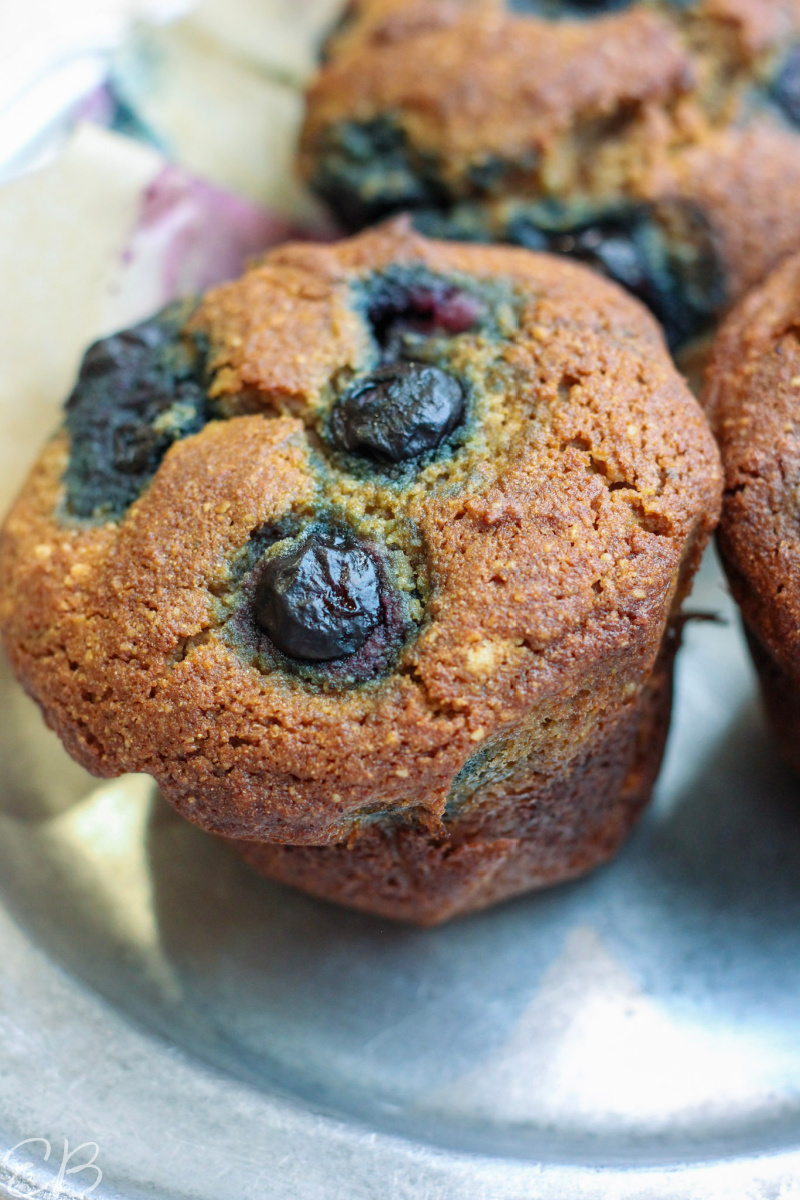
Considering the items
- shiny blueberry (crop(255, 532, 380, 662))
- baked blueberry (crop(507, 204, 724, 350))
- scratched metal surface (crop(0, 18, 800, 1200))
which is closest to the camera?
shiny blueberry (crop(255, 532, 380, 662))

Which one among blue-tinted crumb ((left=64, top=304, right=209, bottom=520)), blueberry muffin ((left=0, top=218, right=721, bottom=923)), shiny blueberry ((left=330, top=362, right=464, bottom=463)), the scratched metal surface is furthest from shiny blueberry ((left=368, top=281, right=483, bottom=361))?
the scratched metal surface

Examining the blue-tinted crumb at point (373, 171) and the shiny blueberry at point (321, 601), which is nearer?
the shiny blueberry at point (321, 601)

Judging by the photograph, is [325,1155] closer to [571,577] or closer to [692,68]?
[571,577]

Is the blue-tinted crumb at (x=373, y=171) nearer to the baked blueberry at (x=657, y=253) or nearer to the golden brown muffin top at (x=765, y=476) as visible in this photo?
the baked blueberry at (x=657, y=253)

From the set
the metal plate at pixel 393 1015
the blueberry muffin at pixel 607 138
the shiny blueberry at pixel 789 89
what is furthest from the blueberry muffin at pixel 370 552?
the shiny blueberry at pixel 789 89

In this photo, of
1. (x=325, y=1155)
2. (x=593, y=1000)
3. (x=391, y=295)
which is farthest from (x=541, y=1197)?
(x=391, y=295)

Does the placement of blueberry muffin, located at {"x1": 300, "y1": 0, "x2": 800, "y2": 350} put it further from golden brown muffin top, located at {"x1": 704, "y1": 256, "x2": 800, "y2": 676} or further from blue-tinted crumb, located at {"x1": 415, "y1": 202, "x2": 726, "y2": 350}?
golden brown muffin top, located at {"x1": 704, "y1": 256, "x2": 800, "y2": 676}

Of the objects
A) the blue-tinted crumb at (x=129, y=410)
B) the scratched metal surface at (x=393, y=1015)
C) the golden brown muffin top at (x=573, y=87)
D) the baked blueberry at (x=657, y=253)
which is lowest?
the scratched metal surface at (x=393, y=1015)
